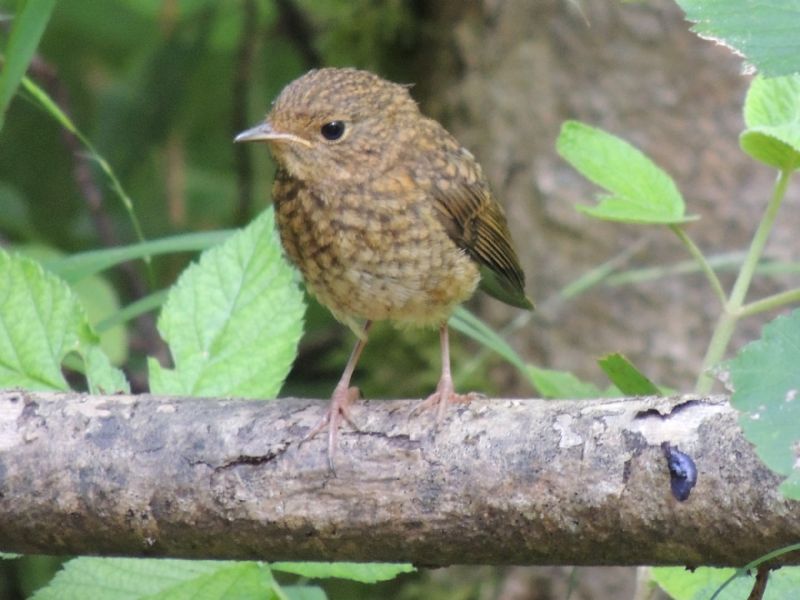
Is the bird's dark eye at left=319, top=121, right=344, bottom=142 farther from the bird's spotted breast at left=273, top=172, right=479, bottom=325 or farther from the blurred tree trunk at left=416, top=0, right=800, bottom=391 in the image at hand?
the blurred tree trunk at left=416, top=0, right=800, bottom=391

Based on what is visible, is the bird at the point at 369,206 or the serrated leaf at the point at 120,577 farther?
the bird at the point at 369,206

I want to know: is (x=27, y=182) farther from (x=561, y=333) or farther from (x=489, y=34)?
(x=561, y=333)

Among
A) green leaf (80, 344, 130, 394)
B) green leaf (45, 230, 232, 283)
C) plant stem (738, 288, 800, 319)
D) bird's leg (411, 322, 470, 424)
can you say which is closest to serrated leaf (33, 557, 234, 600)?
green leaf (80, 344, 130, 394)

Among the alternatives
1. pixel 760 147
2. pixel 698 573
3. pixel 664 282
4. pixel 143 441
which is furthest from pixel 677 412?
pixel 664 282

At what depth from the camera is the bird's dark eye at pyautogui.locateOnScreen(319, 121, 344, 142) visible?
313 centimetres

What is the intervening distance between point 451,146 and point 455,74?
63.0 inches

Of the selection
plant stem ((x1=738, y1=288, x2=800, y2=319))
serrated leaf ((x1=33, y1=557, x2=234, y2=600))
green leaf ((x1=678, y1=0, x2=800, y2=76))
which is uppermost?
green leaf ((x1=678, y1=0, x2=800, y2=76))

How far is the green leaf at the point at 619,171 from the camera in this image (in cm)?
243

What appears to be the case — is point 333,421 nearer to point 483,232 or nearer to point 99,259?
point 99,259

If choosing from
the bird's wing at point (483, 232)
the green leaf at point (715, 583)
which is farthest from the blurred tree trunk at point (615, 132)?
the green leaf at point (715, 583)

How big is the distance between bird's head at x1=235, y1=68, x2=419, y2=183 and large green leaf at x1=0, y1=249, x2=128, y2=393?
0.78 meters

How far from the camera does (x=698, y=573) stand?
2.21 meters

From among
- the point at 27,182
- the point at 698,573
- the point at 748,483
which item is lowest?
the point at 27,182

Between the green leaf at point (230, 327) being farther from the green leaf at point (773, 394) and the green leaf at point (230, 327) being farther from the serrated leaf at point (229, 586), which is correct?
the green leaf at point (773, 394)
